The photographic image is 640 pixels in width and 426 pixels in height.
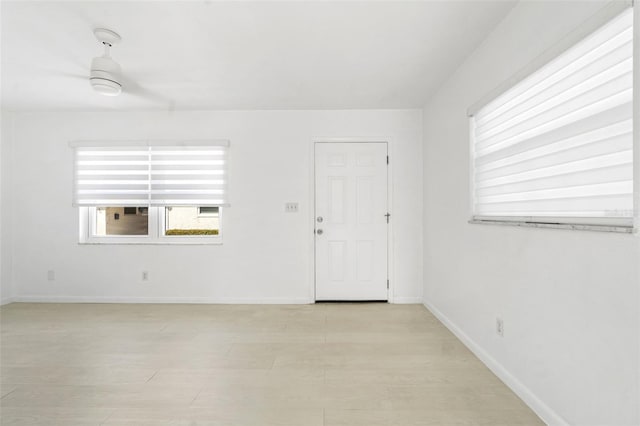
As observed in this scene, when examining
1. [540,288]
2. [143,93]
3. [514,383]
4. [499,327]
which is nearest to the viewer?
[540,288]

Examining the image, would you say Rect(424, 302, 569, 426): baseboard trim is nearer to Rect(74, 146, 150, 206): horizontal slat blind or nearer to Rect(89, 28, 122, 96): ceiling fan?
Rect(89, 28, 122, 96): ceiling fan

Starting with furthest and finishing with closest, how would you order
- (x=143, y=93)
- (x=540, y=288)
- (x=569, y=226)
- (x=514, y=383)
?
(x=143, y=93) → (x=514, y=383) → (x=540, y=288) → (x=569, y=226)

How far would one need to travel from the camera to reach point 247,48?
2422 millimetres

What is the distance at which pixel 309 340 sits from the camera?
271 centimetres

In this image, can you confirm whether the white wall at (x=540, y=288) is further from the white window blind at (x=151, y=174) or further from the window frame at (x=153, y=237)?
the window frame at (x=153, y=237)

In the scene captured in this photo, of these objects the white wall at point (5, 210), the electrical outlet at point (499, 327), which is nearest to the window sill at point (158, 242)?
the white wall at point (5, 210)

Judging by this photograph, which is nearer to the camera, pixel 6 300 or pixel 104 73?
pixel 104 73

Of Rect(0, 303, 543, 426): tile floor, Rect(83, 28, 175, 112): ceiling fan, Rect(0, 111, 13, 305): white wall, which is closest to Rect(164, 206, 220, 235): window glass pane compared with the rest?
Rect(0, 303, 543, 426): tile floor

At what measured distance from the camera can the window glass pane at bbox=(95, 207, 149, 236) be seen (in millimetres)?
4016

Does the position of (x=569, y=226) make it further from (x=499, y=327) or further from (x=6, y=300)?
(x=6, y=300)

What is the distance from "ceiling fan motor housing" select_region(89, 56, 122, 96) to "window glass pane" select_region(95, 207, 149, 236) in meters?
1.93

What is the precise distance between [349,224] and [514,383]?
2.35 metres

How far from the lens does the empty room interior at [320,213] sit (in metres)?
1.46

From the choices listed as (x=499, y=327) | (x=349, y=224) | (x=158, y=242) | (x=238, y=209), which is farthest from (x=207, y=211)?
(x=499, y=327)
